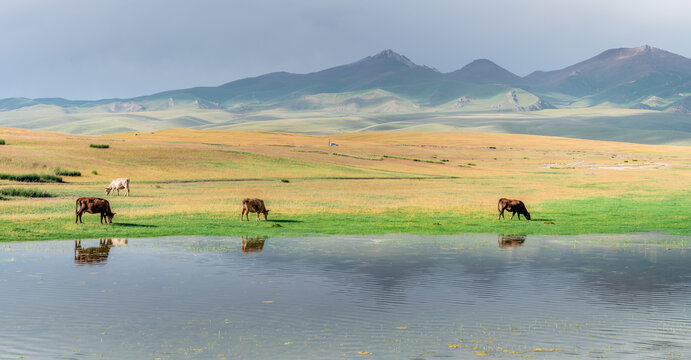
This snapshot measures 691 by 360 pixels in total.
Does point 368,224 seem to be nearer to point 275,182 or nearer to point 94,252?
point 94,252

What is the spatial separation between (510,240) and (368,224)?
8573mm

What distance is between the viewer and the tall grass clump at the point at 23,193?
51562 millimetres

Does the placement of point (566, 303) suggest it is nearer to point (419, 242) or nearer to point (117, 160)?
point (419, 242)

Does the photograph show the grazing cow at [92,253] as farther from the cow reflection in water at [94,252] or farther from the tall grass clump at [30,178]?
the tall grass clump at [30,178]

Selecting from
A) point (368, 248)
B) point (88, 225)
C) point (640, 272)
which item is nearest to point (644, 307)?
point (640, 272)

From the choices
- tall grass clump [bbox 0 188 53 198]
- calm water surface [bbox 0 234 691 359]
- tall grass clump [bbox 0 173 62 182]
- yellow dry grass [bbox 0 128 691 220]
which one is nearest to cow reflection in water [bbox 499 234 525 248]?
calm water surface [bbox 0 234 691 359]


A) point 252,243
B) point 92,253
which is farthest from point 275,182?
point 92,253

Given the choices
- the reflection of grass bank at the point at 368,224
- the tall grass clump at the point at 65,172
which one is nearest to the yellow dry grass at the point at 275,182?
the tall grass clump at the point at 65,172

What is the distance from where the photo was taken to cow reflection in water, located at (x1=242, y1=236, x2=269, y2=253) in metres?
28.9

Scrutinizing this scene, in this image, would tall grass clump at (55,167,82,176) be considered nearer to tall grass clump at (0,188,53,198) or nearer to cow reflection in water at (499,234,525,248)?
tall grass clump at (0,188,53,198)

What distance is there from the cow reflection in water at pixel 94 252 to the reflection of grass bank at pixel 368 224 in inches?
79.3

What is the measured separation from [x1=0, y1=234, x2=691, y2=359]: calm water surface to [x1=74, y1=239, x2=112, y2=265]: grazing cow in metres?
0.07

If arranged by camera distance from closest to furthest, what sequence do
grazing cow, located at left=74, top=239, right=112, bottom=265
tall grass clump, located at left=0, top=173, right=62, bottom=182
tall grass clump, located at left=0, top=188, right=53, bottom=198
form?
grazing cow, located at left=74, top=239, right=112, bottom=265, tall grass clump, located at left=0, top=188, right=53, bottom=198, tall grass clump, located at left=0, top=173, right=62, bottom=182

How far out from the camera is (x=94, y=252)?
27.5 metres
